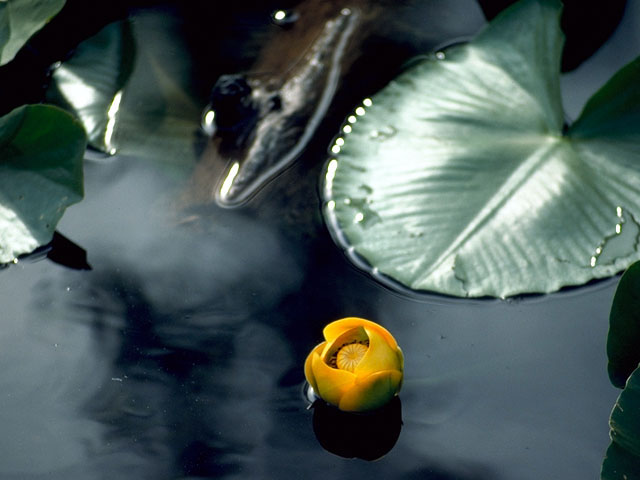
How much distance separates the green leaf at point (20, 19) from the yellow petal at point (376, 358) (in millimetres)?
785

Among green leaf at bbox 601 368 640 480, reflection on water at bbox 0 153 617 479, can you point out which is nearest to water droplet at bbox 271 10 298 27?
reflection on water at bbox 0 153 617 479

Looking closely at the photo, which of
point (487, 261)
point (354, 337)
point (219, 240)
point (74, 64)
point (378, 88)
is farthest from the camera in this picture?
point (74, 64)

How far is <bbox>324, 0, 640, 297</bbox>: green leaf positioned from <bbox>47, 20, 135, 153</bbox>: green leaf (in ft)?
1.36

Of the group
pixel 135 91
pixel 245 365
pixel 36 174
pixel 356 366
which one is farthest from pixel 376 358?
pixel 135 91

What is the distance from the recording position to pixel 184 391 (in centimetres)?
112

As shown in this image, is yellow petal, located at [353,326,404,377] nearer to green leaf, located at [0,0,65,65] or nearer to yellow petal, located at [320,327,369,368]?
yellow petal, located at [320,327,369,368]

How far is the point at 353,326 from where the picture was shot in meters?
1.04

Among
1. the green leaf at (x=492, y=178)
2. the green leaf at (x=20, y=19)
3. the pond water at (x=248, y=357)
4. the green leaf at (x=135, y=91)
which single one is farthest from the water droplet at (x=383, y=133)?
the green leaf at (x=20, y=19)

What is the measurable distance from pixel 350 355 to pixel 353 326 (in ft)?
0.12

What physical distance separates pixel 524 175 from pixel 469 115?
6.2 inches

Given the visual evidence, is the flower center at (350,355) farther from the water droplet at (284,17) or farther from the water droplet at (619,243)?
the water droplet at (284,17)

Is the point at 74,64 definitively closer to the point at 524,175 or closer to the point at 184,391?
the point at 184,391

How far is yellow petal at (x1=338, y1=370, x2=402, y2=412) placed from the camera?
1.01 meters

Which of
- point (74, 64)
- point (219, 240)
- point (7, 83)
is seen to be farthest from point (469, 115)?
point (7, 83)
